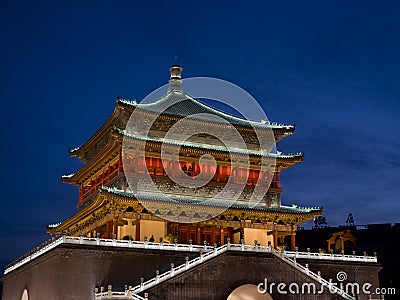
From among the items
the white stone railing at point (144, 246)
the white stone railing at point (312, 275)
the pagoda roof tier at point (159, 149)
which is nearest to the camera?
the white stone railing at point (144, 246)

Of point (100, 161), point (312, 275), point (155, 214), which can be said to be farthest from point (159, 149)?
point (312, 275)

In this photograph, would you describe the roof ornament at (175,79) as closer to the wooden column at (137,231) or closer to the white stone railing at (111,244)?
the wooden column at (137,231)

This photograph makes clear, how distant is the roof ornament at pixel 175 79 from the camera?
39.8 m

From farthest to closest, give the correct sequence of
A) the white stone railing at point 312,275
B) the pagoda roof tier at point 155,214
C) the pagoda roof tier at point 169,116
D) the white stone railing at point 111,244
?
the pagoda roof tier at point 169,116 < the pagoda roof tier at point 155,214 < the white stone railing at point 312,275 < the white stone railing at point 111,244

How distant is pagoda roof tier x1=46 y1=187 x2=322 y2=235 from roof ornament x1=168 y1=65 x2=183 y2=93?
10.00 m

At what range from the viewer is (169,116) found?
35312 millimetres

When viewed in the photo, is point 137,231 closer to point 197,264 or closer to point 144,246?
point 144,246

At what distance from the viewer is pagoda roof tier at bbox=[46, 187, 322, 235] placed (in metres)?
31.7

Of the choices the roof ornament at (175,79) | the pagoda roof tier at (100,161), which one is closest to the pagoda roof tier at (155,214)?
the pagoda roof tier at (100,161)

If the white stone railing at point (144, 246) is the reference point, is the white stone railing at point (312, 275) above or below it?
below

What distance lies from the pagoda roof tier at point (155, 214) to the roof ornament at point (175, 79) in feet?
32.8

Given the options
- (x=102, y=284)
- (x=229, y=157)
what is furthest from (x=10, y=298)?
(x=229, y=157)

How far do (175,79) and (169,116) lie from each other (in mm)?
6056

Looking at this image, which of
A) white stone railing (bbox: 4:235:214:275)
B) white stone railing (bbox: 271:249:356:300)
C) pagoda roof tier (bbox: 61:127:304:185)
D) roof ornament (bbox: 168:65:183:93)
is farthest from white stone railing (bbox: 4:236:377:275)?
roof ornament (bbox: 168:65:183:93)
